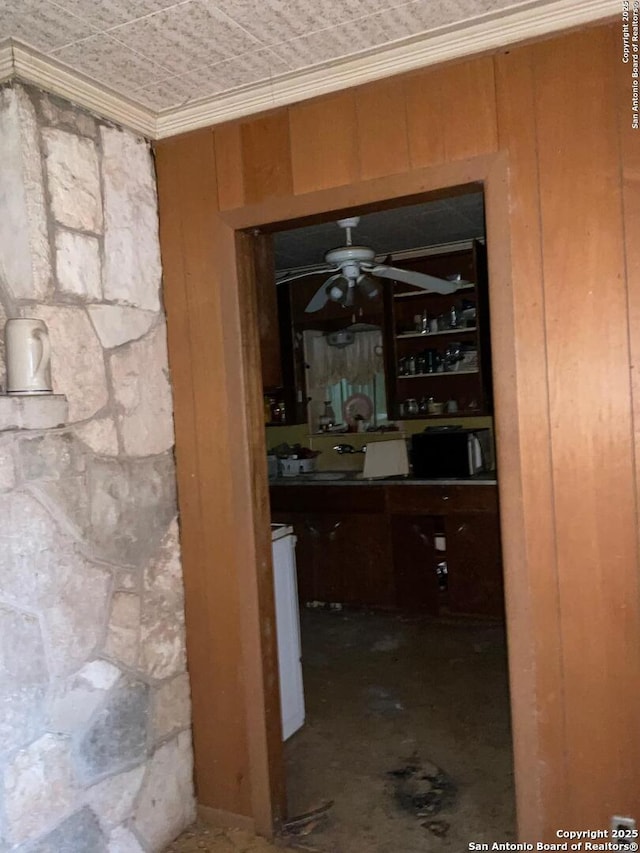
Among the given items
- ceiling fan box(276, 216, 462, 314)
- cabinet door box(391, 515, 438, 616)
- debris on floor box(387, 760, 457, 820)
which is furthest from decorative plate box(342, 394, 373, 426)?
debris on floor box(387, 760, 457, 820)

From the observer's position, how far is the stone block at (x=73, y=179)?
6.03 ft

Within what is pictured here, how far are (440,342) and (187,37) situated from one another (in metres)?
3.04

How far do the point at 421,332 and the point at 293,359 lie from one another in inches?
39.9

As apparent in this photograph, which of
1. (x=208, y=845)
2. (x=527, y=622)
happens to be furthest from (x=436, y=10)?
(x=208, y=845)

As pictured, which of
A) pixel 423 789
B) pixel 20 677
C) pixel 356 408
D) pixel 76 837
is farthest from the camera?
pixel 356 408

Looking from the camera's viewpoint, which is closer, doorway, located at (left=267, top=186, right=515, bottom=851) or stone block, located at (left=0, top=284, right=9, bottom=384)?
stone block, located at (left=0, top=284, right=9, bottom=384)

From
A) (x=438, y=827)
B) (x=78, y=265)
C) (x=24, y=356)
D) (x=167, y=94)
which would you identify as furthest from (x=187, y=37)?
(x=438, y=827)

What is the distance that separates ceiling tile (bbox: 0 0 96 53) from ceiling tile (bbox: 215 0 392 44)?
37 centimetres

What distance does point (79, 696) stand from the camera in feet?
6.03

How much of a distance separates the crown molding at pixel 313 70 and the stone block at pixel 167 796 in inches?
79.2

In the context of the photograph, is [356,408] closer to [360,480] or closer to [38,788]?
[360,480]

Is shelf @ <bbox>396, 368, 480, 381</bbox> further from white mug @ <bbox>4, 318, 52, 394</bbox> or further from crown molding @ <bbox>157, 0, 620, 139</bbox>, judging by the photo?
white mug @ <bbox>4, 318, 52, 394</bbox>

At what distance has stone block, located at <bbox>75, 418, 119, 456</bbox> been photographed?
6.25ft

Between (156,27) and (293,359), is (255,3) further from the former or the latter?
(293,359)
